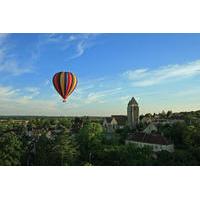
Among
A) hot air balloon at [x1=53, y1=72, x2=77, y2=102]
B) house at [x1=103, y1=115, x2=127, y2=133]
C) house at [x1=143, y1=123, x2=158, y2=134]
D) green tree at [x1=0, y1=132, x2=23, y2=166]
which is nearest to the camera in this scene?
green tree at [x1=0, y1=132, x2=23, y2=166]

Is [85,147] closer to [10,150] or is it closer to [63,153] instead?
[63,153]

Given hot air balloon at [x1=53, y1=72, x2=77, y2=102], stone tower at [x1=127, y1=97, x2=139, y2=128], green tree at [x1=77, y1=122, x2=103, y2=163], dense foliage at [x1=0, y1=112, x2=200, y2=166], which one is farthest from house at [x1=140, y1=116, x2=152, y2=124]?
hot air balloon at [x1=53, y1=72, x2=77, y2=102]

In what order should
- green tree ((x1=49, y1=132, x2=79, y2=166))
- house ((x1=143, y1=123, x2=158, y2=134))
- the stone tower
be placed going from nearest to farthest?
green tree ((x1=49, y1=132, x2=79, y2=166)), the stone tower, house ((x1=143, y1=123, x2=158, y2=134))

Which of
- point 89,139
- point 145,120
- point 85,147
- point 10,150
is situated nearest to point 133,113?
point 145,120

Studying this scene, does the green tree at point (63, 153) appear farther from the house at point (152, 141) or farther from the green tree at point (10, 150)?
the house at point (152, 141)

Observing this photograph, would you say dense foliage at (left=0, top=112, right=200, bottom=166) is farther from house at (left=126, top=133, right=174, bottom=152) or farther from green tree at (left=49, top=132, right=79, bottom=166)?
house at (left=126, top=133, right=174, bottom=152)
